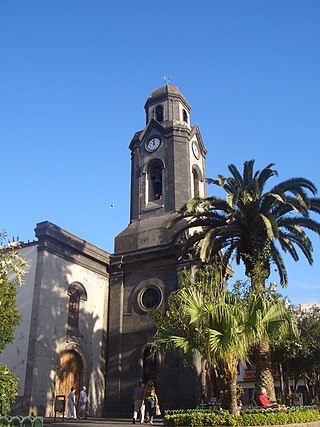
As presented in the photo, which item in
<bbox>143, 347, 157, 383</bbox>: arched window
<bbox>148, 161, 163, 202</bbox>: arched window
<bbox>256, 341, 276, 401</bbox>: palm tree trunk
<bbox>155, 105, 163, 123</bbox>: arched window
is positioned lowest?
<bbox>256, 341, 276, 401</bbox>: palm tree trunk

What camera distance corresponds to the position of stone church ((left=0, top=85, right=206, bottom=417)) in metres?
21.3

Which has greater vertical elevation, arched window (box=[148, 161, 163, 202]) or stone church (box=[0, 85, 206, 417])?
arched window (box=[148, 161, 163, 202])

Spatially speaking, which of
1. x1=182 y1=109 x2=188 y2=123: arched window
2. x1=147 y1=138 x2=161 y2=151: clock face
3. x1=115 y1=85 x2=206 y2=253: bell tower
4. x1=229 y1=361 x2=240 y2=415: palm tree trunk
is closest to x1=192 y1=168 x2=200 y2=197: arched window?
x1=115 y1=85 x2=206 y2=253: bell tower

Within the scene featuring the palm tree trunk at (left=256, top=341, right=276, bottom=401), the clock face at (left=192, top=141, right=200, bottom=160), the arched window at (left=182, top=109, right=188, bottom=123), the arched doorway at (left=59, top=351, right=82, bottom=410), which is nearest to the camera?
the palm tree trunk at (left=256, top=341, right=276, bottom=401)

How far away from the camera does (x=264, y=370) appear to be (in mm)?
16172

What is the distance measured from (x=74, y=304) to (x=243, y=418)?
1387 centimetres

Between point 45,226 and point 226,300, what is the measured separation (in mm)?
11652

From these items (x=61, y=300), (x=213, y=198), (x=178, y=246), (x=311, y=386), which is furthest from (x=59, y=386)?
(x=311, y=386)

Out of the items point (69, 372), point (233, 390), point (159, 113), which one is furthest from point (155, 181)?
point (233, 390)

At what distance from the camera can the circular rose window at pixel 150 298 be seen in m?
25.1

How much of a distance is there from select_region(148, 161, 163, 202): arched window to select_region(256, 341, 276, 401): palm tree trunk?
13.8 meters

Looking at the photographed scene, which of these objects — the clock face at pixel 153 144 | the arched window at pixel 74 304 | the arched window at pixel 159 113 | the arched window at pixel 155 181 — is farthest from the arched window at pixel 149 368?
the arched window at pixel 159 113

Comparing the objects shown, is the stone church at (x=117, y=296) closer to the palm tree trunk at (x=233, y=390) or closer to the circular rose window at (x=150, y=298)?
the circular rose window at (x=150, y=298)

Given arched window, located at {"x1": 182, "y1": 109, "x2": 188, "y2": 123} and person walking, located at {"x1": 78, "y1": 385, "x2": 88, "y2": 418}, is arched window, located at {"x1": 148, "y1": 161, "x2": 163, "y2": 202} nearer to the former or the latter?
Answer: arched window, located at {"x1": 182, "y1": 109, "x2": 188, "y2": 123}
